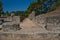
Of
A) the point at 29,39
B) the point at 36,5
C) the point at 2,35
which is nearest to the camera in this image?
the point at 29,39

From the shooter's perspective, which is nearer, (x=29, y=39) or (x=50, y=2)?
(x=29, y=39)

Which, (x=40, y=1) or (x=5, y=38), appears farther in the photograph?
(x=40, y=1)

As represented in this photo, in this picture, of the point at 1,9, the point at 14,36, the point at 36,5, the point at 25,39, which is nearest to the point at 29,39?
the point at 25,39

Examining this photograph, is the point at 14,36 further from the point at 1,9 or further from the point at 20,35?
the point at 1,9

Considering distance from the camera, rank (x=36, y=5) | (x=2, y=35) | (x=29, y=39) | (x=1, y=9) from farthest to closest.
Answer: (x=1, y=9), (x=36, y=5), (x=2, y=35), (x=29, y=39)

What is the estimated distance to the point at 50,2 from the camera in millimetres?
47000

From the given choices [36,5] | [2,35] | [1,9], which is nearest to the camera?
[2,35]

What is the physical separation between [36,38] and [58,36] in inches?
30.2

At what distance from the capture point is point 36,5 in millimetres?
45500

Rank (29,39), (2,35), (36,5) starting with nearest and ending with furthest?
(29,39) < (2,35) < (36,5)

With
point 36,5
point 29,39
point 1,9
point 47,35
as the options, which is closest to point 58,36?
point 47,35

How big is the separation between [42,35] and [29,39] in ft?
1.56

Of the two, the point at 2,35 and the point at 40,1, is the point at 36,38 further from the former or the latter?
the point at 40,1

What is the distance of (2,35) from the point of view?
23.2ft
